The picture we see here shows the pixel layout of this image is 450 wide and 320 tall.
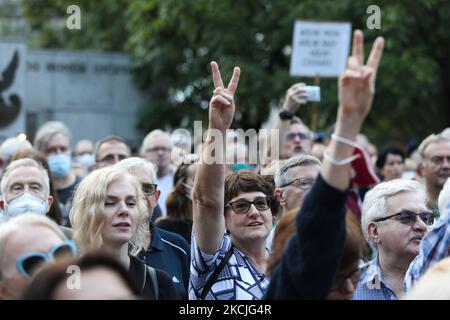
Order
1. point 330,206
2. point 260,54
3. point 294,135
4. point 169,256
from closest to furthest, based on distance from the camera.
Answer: point 330,206 < point 169,256 < point 294,135 < point 260,54

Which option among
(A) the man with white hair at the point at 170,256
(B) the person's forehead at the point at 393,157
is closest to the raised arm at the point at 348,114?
(A) the man with white hair at the point at 170,256

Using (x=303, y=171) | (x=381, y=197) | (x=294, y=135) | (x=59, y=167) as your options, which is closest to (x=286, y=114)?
(x=294, y=135)

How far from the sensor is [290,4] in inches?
675

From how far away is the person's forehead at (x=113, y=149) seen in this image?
8.81 m

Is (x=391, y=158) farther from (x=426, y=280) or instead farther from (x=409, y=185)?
(x=426, y=280)

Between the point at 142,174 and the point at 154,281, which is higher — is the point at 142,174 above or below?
above

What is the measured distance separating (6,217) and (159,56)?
12760 millimetres

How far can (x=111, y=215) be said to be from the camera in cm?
516

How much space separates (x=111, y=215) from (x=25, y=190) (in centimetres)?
151

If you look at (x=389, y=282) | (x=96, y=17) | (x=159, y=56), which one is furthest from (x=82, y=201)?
(x=96, y=17)

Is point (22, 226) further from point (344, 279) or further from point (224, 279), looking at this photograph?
point (224, 279)

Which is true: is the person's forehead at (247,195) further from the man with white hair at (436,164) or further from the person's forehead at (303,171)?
the man with white hair at (436,164)

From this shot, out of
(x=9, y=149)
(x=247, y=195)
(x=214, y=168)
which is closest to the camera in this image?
(x=214, y=168)

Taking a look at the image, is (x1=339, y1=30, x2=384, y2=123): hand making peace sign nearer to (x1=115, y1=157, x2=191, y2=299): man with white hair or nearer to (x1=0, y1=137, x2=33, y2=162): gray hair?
(x1=115, y1=157, x2=191, y2=299): man with white hair
